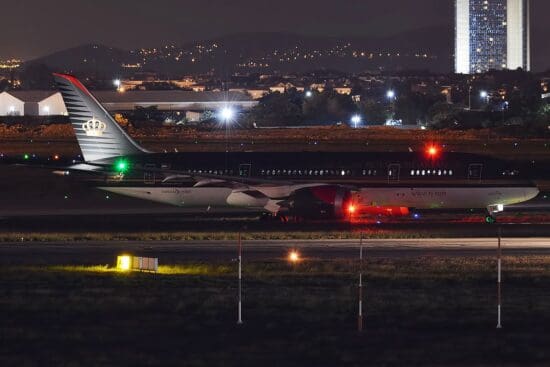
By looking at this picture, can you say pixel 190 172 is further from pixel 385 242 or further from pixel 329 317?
pixel 329 317

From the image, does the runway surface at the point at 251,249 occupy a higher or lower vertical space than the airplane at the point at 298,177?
lower

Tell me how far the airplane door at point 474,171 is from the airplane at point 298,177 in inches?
1.8

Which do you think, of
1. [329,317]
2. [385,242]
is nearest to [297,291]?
[329,317]

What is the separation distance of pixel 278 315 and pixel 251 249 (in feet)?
48.4

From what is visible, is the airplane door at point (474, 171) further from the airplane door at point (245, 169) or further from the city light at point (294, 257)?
the city light at point (294, 257)

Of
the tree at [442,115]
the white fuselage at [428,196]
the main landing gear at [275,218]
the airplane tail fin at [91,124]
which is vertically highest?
the tree at [442,115]

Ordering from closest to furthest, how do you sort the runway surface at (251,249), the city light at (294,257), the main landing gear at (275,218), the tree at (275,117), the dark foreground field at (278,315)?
the dark foreground field at (278,315) → the city light at (294,257) → the runway surface at (251,249) → the main landing gear at (275,218) → the tree at (275,117)

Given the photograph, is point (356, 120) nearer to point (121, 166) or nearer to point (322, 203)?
point (121, 166)

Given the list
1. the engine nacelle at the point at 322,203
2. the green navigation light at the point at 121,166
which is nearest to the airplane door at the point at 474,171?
the engine nacelle at the point at 322,203

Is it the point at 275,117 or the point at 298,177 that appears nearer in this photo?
the point at 298,177

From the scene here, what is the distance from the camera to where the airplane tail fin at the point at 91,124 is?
56438 millimetres

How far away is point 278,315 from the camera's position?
27.0 m

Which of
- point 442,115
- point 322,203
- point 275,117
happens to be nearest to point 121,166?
point 322,203

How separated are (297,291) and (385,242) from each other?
44.0 ft
